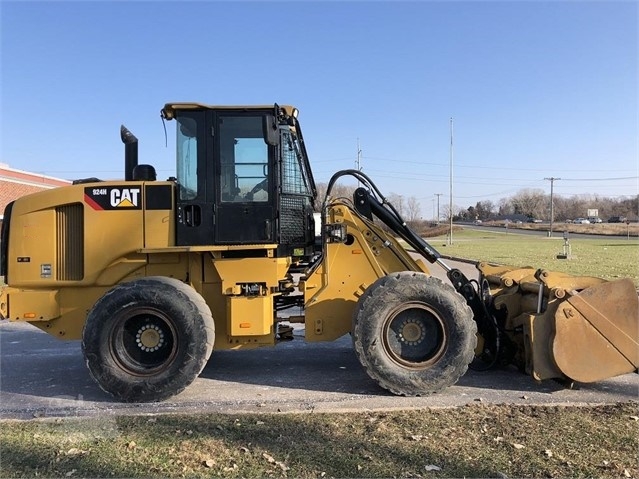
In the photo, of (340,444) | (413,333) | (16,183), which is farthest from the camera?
(16,183)

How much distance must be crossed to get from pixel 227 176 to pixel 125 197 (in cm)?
113

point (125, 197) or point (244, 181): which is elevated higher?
point (244, 181)

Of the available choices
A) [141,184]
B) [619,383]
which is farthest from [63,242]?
[619,383]

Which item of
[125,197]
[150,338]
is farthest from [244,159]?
[150,338]

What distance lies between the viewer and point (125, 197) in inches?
230

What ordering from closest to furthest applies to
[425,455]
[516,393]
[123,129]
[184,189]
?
[425,455], [516,393], [184,189], [123,129]

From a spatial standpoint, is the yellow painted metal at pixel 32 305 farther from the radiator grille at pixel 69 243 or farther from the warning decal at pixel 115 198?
the warning decal at pixel 115 198

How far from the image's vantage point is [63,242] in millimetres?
5957

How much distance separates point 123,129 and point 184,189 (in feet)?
4.93

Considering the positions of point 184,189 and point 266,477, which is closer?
point 266,477

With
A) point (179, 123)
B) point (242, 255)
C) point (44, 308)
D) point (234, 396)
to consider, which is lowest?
point (234, 396)

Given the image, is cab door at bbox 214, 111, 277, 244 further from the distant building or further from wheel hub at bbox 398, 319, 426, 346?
the distant building

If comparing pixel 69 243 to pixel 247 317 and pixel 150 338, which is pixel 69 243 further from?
pixel 247 317

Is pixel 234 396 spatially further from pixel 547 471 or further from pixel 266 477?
pixel 547 471
